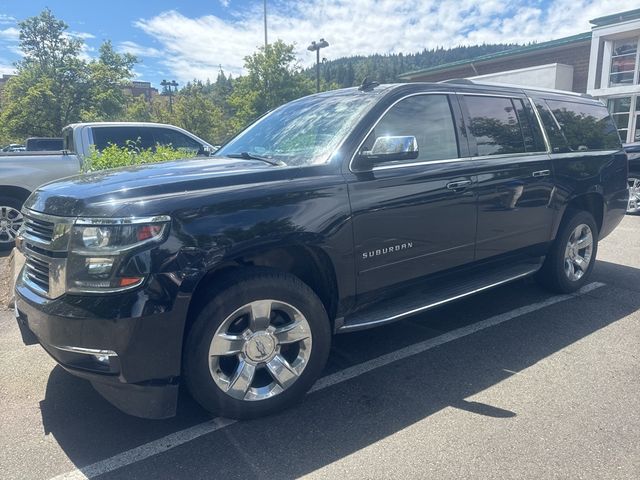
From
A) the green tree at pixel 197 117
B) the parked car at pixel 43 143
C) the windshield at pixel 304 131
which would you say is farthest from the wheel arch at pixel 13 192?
the green tree at pixel 197 117

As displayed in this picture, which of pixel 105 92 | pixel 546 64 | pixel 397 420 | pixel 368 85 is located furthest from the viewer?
pixel 105 92

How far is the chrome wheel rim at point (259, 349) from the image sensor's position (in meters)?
2.79

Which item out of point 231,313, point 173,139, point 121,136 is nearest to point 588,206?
point 231,313

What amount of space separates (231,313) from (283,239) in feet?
1.67

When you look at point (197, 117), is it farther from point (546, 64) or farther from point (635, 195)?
point (635, 195)

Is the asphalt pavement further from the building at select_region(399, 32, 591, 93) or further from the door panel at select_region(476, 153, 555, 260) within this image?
the building at select_region(399, 32, 591, 93)

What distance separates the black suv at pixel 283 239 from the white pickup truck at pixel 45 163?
160 inches

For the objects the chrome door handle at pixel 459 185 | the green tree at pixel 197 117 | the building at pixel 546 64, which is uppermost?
the building at pixel 546 64

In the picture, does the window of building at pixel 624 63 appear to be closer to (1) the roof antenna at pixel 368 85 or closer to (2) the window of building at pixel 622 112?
(2) the window of building at pixel 622 112

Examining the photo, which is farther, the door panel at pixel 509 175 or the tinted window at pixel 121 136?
the tinted window at pixel 121 136

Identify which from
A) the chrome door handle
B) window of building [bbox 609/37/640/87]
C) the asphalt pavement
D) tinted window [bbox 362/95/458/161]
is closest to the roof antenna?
tinted window [bbox 362/95/458/161]

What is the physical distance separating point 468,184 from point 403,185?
0.69 metres

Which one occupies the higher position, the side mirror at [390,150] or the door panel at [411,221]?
the side mirror at [390,150]

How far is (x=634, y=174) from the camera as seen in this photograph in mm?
10102
